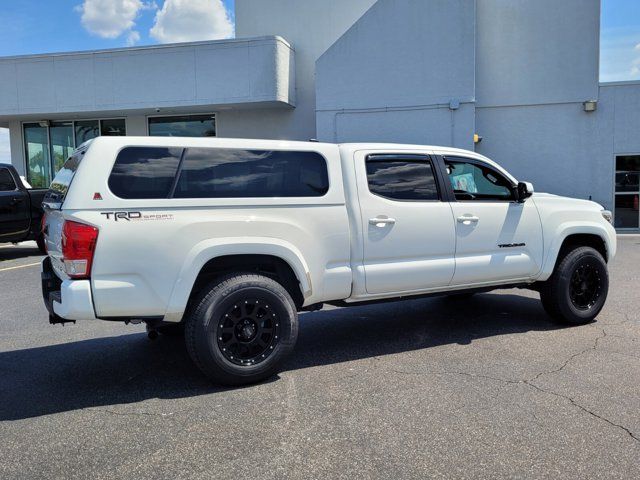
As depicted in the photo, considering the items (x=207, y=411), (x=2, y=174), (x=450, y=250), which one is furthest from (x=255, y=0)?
(x=207, y=411)

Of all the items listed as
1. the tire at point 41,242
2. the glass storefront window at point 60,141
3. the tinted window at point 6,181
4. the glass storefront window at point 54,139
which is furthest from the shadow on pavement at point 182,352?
the glass storefront window at point 60,141

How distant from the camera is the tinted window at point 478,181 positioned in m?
5.71

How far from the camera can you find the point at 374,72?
635 inches

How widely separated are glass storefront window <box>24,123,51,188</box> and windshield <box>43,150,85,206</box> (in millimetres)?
16568

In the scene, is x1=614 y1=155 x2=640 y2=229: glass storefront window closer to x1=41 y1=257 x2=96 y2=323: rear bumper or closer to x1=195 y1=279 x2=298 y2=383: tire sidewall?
x1=195 y1=279 x2=298 y2=383: tire sidewall

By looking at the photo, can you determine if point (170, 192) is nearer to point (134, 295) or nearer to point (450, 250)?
point (134, 295)

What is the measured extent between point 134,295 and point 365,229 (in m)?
1.99

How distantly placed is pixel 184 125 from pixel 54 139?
4.80 meters

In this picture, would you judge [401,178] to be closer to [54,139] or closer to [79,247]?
[79,247]

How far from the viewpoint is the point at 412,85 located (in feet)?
52.3

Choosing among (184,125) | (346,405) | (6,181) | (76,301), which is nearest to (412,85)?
(184,125)

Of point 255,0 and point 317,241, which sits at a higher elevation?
point 255,0

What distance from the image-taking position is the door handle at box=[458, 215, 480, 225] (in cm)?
541

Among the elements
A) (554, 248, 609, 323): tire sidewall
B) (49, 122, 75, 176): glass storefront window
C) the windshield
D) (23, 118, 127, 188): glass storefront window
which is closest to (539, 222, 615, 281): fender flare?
(554, 248, 609, 323): tire sidewall
